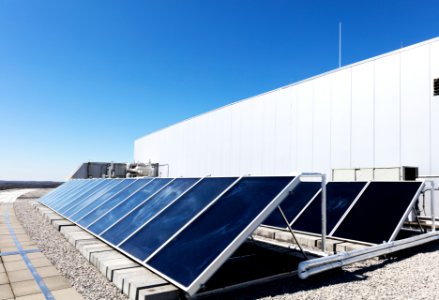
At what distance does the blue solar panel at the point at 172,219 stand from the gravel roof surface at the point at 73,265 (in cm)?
53

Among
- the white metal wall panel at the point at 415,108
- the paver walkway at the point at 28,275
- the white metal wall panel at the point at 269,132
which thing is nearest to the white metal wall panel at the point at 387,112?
the white metal wall panel at the point at 415,108

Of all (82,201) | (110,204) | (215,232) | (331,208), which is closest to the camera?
(215,232)

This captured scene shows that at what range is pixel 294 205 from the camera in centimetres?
765

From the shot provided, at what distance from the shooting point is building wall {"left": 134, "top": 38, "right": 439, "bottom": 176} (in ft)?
35.5

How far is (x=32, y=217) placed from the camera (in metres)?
11.0

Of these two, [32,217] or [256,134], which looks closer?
[32,217]

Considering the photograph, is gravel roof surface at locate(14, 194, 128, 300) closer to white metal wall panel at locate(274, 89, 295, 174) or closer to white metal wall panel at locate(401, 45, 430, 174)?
white metal wall panel at locate(401, 45, 430, 174)

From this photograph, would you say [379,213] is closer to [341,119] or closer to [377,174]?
[377,174]

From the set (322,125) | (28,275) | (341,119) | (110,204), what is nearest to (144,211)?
(28,275)

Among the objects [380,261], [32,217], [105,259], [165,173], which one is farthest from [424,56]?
[165,173]

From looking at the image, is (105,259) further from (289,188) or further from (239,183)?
(289,188)

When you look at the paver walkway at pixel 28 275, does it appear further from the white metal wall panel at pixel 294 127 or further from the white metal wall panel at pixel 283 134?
the white metal wall panel at pixel 283 134

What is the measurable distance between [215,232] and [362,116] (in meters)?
10.7

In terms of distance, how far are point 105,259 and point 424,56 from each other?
463 inches
